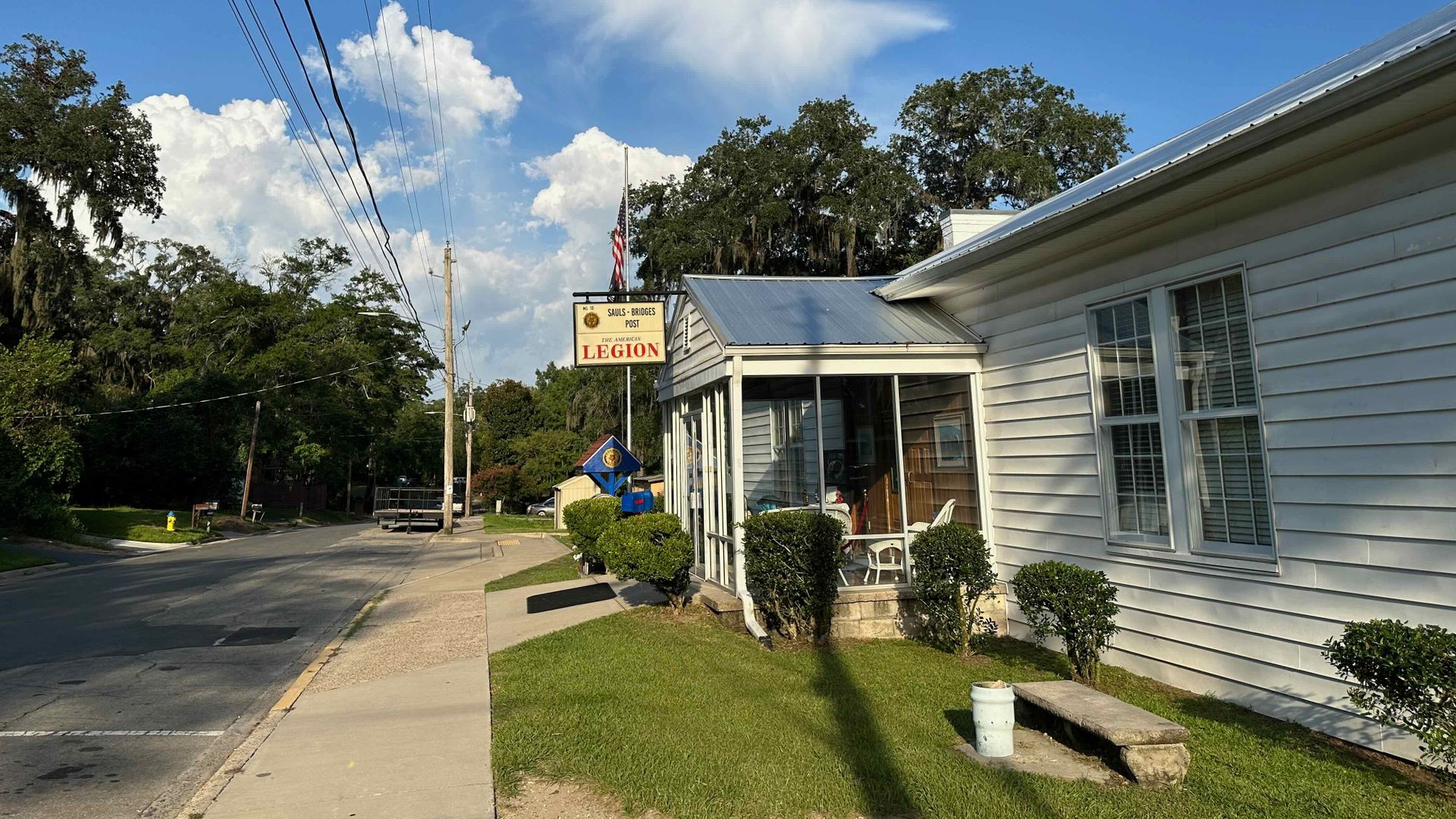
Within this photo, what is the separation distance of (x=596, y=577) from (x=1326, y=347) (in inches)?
448

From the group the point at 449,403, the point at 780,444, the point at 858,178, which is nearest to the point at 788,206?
the point at 858,178

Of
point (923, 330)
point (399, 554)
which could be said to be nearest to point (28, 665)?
point (923, 330)

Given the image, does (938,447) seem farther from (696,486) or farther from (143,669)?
(143,669)

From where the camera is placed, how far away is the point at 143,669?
797 centimetres

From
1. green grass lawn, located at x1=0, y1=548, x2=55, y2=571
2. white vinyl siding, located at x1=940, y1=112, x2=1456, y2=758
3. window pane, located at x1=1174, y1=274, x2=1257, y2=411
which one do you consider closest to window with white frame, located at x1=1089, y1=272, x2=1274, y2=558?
window pane, located at x1=1174, y1=274, x2=1257, y2=411

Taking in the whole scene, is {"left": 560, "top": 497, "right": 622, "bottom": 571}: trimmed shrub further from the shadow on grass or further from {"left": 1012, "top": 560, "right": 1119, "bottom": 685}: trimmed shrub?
{"left": 1012, "top": 560, "right": 1119, "bottom": 685}: trimmed shrub

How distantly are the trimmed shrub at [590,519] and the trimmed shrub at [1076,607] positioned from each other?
727 centimetres

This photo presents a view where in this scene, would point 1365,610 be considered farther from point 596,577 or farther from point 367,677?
point 596,577

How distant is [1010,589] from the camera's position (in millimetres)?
8750

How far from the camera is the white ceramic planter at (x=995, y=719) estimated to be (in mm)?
4785

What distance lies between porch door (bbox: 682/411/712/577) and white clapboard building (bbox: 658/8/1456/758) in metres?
0.21

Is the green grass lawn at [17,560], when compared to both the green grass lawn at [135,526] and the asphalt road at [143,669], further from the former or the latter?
the green grass lawn at [135,526]

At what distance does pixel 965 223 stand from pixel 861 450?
3.96 m

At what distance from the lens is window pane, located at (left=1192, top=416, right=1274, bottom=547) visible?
600 cm
